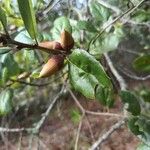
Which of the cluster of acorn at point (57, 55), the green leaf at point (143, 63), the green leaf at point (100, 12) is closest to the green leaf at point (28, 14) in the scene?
the cluster of acorn at point (57, 55)

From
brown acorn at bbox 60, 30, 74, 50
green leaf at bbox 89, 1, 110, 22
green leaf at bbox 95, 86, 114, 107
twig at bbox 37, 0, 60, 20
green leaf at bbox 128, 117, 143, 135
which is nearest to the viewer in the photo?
brown acorn at bbox 60, 30, 74, 50

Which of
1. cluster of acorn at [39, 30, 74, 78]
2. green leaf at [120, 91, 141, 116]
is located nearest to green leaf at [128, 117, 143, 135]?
green leaf at [120, 91, 141, 116]

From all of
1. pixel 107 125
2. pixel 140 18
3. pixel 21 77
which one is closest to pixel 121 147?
pixel 107 125

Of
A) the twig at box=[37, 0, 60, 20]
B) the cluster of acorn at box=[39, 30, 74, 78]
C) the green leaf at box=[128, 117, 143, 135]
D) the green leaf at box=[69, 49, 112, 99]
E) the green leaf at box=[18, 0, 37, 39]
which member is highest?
the green leaf at box=[18, 0, 37, 39]

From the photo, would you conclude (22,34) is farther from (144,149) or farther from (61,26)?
(144,149)

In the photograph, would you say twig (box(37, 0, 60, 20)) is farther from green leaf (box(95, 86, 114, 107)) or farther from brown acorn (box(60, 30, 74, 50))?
brown acorn (box(60, 30, 74, 50))

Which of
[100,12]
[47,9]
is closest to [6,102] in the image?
[47,9]

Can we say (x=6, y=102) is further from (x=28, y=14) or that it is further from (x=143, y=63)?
(x=28, y=14)
